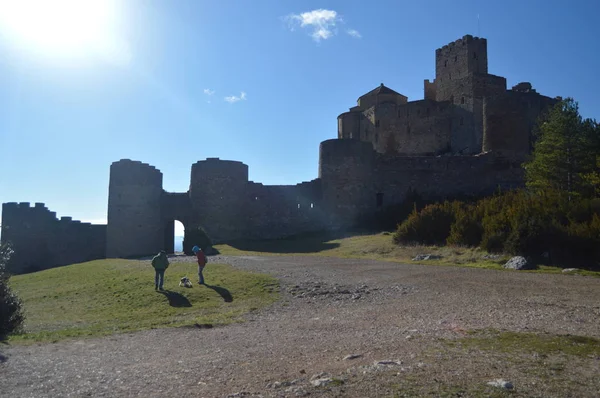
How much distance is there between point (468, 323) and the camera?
848 centimetres

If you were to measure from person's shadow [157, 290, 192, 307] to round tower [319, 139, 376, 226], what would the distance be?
764 inches

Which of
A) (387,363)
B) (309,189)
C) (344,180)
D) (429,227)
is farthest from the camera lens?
(309,189)

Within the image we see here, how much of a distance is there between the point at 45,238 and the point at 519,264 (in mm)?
33465

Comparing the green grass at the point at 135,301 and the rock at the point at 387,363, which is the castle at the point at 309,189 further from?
the rock at the point at 387,363

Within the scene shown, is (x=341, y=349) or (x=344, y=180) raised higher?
(x=344, y=180)

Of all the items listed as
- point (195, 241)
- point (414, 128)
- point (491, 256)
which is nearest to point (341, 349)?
point (491, 256)

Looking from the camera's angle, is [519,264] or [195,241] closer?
[519,264]

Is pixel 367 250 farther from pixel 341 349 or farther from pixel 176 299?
pixel 341 349

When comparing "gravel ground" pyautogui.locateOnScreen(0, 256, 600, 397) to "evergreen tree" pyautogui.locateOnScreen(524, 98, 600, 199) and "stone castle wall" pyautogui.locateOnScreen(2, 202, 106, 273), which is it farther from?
"stone castle wall" pyautogui.locateOnScreen(2, 202, 106, 273)

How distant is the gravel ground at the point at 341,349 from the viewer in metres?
5.36

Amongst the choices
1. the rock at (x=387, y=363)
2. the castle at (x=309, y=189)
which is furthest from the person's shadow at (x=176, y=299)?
the castle at (x=309, y=189)

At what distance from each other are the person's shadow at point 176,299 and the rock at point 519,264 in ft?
31.6

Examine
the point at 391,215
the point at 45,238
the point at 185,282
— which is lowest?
the point at 185,282

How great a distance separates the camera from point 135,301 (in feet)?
46.5
